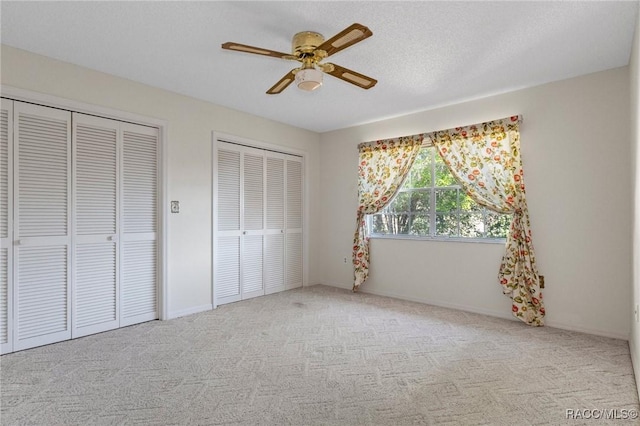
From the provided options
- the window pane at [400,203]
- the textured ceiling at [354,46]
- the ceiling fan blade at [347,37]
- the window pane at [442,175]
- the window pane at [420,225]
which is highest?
the textured ceiling at [354,46]

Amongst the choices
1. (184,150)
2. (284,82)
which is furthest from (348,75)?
(184,150)

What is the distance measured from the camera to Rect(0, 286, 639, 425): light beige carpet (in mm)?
2080

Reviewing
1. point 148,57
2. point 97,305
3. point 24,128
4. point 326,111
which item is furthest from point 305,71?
point 97,305

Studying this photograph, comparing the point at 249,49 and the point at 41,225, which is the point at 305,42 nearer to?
the point at 249,49

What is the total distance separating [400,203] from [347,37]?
3.14 m

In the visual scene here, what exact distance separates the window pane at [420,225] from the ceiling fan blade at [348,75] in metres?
2.41

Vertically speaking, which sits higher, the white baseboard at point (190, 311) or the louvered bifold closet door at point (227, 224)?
the louvered bifold closet door at point (227, 224)

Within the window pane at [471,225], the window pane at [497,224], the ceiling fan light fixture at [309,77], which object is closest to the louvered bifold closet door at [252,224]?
the ceiling fan light fixture at [309,77]

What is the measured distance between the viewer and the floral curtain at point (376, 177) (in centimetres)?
473

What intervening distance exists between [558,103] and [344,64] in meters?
2.26

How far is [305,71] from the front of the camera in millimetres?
2547

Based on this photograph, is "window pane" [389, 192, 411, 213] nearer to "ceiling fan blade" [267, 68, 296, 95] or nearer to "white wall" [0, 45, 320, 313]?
"white wall" [0, 45, 320, 313]

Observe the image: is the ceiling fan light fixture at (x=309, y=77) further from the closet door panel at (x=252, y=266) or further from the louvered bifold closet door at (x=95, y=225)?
the closet door panel at (x=252, y=266)

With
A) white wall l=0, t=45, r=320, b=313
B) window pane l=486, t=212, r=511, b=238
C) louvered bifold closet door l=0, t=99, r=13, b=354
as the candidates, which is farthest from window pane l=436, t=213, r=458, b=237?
louvered bifold closet door l=0, t=99, r=13, b=354
